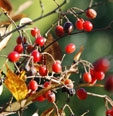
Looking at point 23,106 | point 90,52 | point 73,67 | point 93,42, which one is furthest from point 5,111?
point 93,42

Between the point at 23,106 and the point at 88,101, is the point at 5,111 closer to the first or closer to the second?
the point at 23,106

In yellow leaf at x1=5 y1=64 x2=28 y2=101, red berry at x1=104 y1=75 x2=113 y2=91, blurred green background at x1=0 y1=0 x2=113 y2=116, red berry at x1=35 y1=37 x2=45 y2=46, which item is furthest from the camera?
blurred green background at x1=0 y1=0 x2=113 y2=116

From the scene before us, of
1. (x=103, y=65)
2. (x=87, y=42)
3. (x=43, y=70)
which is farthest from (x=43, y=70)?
(x=87, y=42)

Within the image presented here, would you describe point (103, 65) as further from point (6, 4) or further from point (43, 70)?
point (6, 4)

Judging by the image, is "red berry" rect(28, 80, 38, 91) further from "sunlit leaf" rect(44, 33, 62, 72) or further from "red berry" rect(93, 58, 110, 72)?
"red berry" rect(93, 58, 110, 72)

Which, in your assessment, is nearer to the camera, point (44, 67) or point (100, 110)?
point (44, 67)

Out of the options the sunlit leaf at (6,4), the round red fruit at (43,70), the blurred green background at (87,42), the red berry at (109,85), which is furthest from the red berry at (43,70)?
the blurred green background at (87,42)

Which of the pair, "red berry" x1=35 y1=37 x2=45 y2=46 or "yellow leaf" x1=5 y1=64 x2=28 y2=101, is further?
"red berry" x1=35 y1=37 x2=45 y2=46

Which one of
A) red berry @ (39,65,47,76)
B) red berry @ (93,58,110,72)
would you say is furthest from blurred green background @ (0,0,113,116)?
red berry @ (93,58,110,72)
